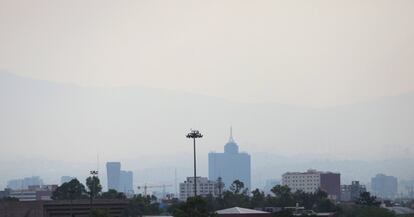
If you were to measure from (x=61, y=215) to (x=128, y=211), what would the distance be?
2681 cm

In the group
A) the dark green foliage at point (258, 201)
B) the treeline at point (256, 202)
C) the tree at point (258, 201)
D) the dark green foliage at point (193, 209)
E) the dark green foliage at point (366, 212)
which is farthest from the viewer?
the dark green foliage at point (258, 201)

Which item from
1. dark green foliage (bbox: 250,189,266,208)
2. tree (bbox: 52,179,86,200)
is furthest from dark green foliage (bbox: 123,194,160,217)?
dark green foliage (bbox: 250,189,266,208)

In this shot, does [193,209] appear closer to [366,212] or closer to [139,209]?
[366,212]

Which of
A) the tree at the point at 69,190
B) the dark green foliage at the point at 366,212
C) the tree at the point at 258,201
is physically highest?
the tree at the point at 69,190

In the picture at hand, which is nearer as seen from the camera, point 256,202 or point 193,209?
point 193,209

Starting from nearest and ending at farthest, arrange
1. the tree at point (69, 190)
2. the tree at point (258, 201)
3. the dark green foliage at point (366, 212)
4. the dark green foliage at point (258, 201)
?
1. the dark green foliage at point (366, 212)
2. the tree at point (258, 201)
3. the dark green foliage at point (258, 201)
4. the tree at point (69, 190)

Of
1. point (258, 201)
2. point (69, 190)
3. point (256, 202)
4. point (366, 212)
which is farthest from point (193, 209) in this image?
point (69, 190)

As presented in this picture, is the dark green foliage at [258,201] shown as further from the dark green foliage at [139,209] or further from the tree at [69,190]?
the tree at [69,190]

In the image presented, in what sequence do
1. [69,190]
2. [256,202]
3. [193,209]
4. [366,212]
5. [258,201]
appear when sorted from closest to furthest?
[193,209]
[366,212]
[256,202]
[258,201]
[69,190]

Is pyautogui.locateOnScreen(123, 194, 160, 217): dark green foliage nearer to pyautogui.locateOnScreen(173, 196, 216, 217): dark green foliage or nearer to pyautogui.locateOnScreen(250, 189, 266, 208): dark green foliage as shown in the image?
pyautogui.locateOnScreen(250, 189, 266, 208): dark green foliage

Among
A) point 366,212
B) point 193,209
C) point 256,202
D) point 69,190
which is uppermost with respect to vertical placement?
point 69,190

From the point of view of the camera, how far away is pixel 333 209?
151375mm

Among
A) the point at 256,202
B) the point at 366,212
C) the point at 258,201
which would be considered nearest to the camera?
the point at 366,212

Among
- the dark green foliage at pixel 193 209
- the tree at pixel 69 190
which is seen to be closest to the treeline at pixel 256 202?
the tree at pixel 69 190
